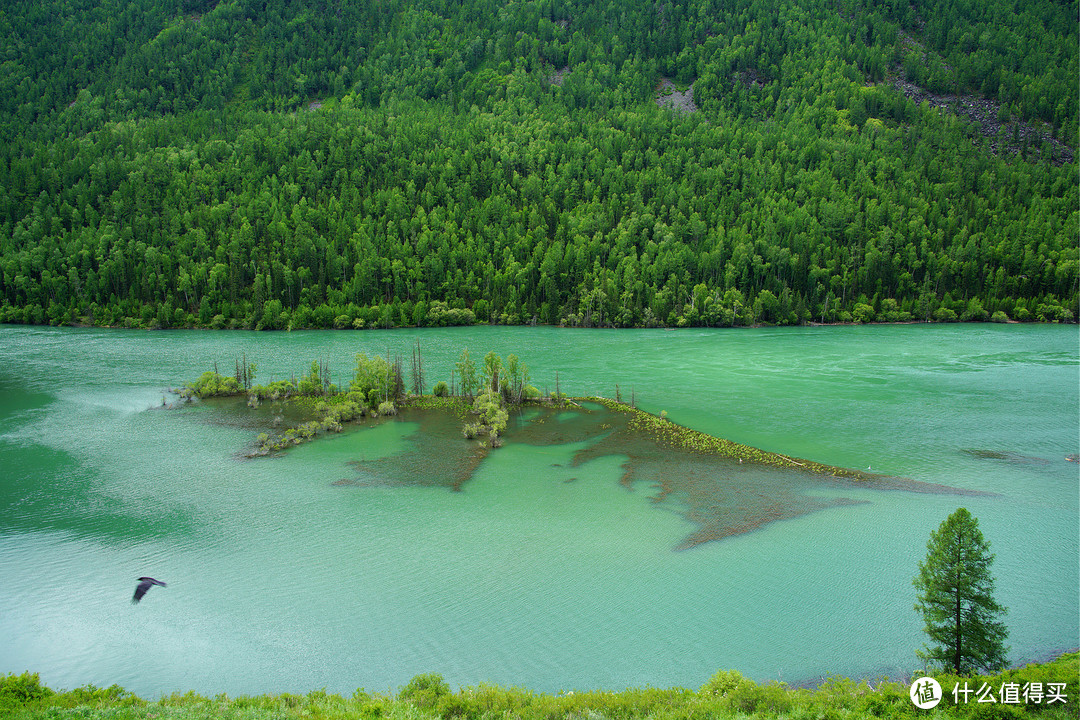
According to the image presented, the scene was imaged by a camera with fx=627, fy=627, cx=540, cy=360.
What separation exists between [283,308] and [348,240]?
83.0 ft

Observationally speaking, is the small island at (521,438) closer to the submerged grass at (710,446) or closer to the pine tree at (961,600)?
the submerged grass at (710,446)

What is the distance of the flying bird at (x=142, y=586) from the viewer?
23.8 meters

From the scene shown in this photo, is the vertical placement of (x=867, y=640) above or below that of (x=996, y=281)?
below

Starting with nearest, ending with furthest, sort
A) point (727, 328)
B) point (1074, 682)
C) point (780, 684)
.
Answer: point (1074, 682) → point (780, 684) → point (727, 328)

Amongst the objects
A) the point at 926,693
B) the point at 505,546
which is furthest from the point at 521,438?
the point at 926,693

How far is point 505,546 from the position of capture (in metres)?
28.5

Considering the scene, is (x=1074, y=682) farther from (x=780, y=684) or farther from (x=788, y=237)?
(x=788, y=237)

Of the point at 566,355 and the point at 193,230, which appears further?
the point at 193,230

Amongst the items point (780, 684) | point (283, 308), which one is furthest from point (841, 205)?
point (780, 684)

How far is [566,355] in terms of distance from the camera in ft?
277

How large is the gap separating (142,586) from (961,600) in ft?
91.4

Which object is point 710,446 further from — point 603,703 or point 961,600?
point 603,703

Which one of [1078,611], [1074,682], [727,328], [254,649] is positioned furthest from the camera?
[727,328]

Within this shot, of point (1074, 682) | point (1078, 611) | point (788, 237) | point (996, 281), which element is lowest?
point (1078, 611)
